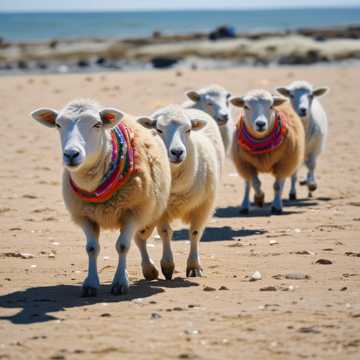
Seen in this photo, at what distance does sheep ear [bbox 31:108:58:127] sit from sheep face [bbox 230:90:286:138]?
4310mm

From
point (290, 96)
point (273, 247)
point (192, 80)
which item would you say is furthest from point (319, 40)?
point (273, 247)

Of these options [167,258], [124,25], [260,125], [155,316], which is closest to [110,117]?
[167,258]

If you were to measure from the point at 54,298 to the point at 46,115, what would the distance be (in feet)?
4.71

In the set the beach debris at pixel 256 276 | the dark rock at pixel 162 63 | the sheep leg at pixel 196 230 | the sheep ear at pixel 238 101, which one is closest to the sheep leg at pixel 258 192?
the sheep ear at pixel 238 101

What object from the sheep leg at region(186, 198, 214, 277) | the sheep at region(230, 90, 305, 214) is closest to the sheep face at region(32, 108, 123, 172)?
the sheep leg at region(186, 198, 214, 277)

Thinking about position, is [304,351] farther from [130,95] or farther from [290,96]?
[130,95]

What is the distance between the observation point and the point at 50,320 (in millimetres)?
6426

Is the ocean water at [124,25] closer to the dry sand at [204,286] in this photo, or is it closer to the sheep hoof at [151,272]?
the dry sand at [204,286]

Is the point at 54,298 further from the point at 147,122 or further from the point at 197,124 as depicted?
the point at 197,124

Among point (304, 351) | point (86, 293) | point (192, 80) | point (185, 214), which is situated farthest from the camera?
point (192, 80)

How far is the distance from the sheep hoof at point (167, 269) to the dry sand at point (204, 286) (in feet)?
0.36

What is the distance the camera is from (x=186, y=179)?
827cm

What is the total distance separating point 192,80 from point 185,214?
2015cm

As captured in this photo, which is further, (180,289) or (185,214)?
(185,214)
